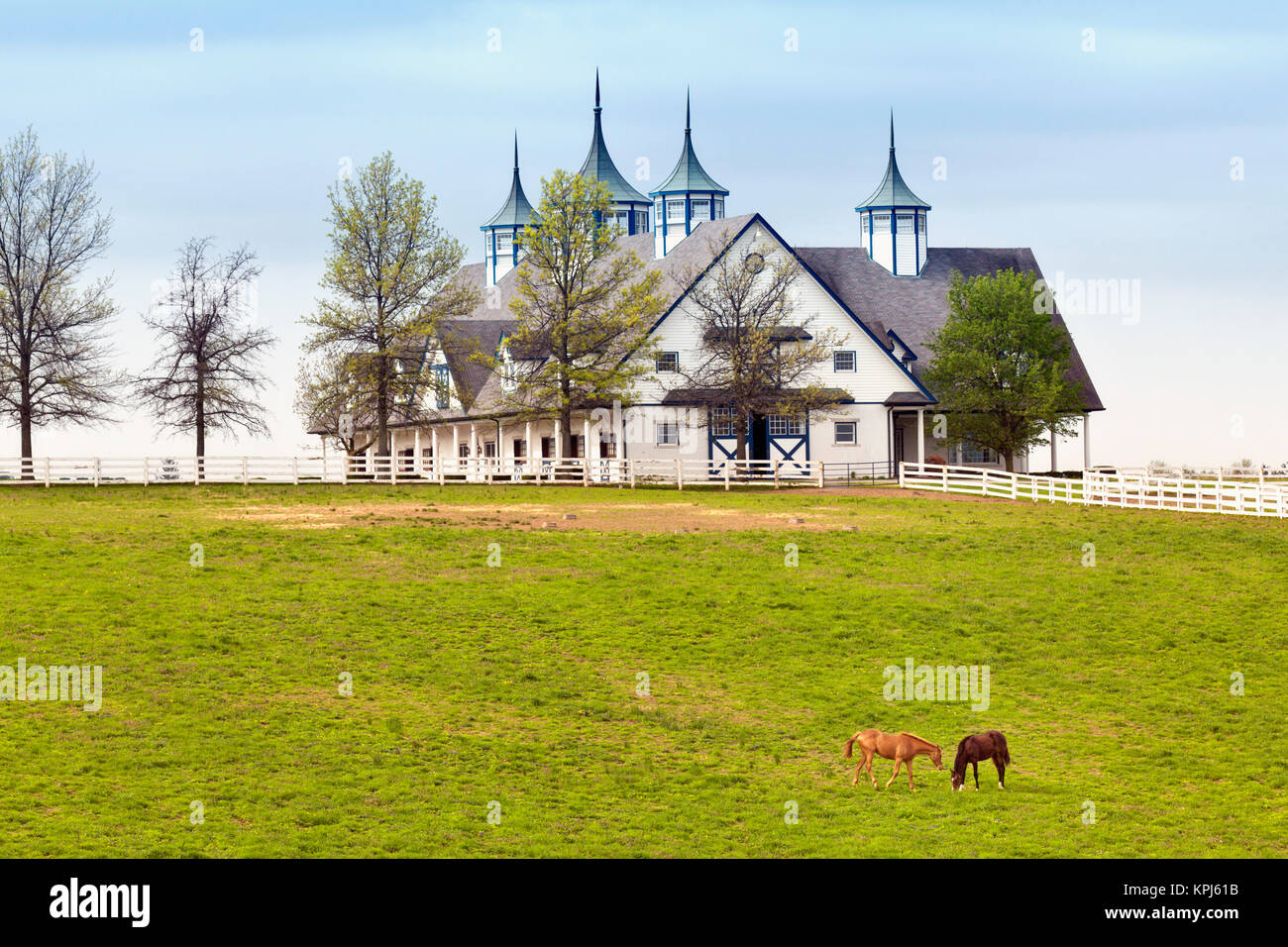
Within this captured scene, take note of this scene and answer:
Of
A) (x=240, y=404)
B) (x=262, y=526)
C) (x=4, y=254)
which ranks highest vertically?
(x=4, y=254)

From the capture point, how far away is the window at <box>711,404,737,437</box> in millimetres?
58156

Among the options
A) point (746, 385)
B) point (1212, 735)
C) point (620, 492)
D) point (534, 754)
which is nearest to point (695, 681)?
point (534, 754)

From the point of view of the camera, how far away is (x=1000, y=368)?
6147cm

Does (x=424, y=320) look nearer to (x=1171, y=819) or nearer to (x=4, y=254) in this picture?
(x=4, y=254)

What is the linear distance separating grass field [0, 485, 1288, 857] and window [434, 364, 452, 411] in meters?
19.2

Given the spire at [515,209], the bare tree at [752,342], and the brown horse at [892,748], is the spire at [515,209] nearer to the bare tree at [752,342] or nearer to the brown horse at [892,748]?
the bare tree at [752,342]

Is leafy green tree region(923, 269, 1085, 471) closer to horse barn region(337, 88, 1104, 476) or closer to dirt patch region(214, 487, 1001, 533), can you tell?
horse barn region(337, 88, 1104, 476)

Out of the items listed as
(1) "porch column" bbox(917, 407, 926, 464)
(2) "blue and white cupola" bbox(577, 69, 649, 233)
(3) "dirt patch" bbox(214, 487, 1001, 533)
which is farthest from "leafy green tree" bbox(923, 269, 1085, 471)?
(2) "blue and white cupola" bbox(577, 69, 649, 233)

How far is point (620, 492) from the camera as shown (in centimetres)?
5134

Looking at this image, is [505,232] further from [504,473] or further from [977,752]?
[977,752]

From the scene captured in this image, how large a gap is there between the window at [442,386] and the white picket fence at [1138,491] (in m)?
19.0

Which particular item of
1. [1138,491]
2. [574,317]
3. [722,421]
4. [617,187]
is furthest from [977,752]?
A: [617,187]
